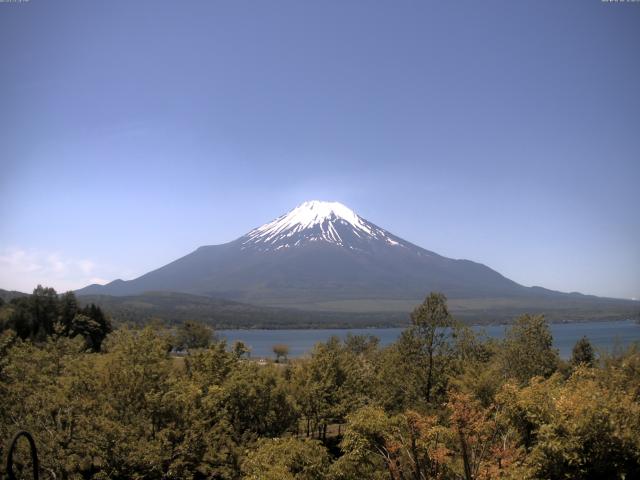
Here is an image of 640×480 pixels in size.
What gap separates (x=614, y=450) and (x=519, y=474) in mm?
2637

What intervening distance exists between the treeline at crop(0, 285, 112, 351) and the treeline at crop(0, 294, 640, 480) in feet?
144

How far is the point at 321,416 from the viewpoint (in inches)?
1043

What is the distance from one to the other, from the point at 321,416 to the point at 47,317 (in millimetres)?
57335

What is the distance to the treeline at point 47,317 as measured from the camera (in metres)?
63.0

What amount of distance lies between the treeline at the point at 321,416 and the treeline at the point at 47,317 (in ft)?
144

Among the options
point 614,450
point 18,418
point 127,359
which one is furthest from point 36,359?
point 614,450

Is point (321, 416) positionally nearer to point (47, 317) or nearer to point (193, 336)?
point (193, 336)

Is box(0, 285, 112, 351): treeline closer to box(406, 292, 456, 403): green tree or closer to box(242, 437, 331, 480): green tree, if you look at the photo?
box(406, 292, 456, 403): green tree

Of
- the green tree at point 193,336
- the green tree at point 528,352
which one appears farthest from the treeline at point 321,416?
the green tree at point 193,336

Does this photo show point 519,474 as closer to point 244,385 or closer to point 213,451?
point 213,451

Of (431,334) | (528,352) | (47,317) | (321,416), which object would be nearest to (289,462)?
(431,334)

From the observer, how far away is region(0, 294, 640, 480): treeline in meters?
12.8

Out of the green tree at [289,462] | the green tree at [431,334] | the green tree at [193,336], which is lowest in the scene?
the green tree at [193,336]

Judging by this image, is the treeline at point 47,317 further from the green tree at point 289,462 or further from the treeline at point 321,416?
the green tree at point 289,462
